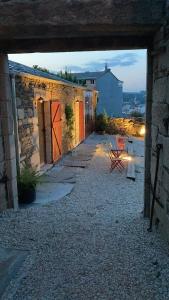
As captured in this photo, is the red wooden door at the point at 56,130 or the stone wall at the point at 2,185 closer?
the stone wall at the point at 2,185

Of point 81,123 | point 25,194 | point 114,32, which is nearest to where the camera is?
point 114,32

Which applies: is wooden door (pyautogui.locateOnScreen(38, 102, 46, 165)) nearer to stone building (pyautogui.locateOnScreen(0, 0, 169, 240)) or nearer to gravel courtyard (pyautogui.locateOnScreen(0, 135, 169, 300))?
gravel courtyard (pyautogui.locateOnScreen(0, 135, 169, 300))

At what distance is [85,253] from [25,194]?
272cm

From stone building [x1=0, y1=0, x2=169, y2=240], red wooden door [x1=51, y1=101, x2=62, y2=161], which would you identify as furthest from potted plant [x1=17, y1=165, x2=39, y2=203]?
red wooden door [x1=51, y1=101, x2=62, y2=161]

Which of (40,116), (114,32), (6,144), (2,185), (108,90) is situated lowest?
(2,185)

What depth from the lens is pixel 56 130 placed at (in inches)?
356

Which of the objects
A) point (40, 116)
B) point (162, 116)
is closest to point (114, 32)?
point (162, 116)

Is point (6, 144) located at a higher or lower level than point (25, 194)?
higher

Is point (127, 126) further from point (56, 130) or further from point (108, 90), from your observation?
point (108, 90)

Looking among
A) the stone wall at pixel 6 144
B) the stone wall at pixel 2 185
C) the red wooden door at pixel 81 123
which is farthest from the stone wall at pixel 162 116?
the red wooden door at pixel 81 123

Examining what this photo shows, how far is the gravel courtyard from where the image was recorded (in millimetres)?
2521

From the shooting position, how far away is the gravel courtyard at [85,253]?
2521mm

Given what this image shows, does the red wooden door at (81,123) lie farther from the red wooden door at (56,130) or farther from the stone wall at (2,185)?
the stone wall at (2,185)

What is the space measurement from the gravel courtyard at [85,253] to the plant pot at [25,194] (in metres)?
0.50
